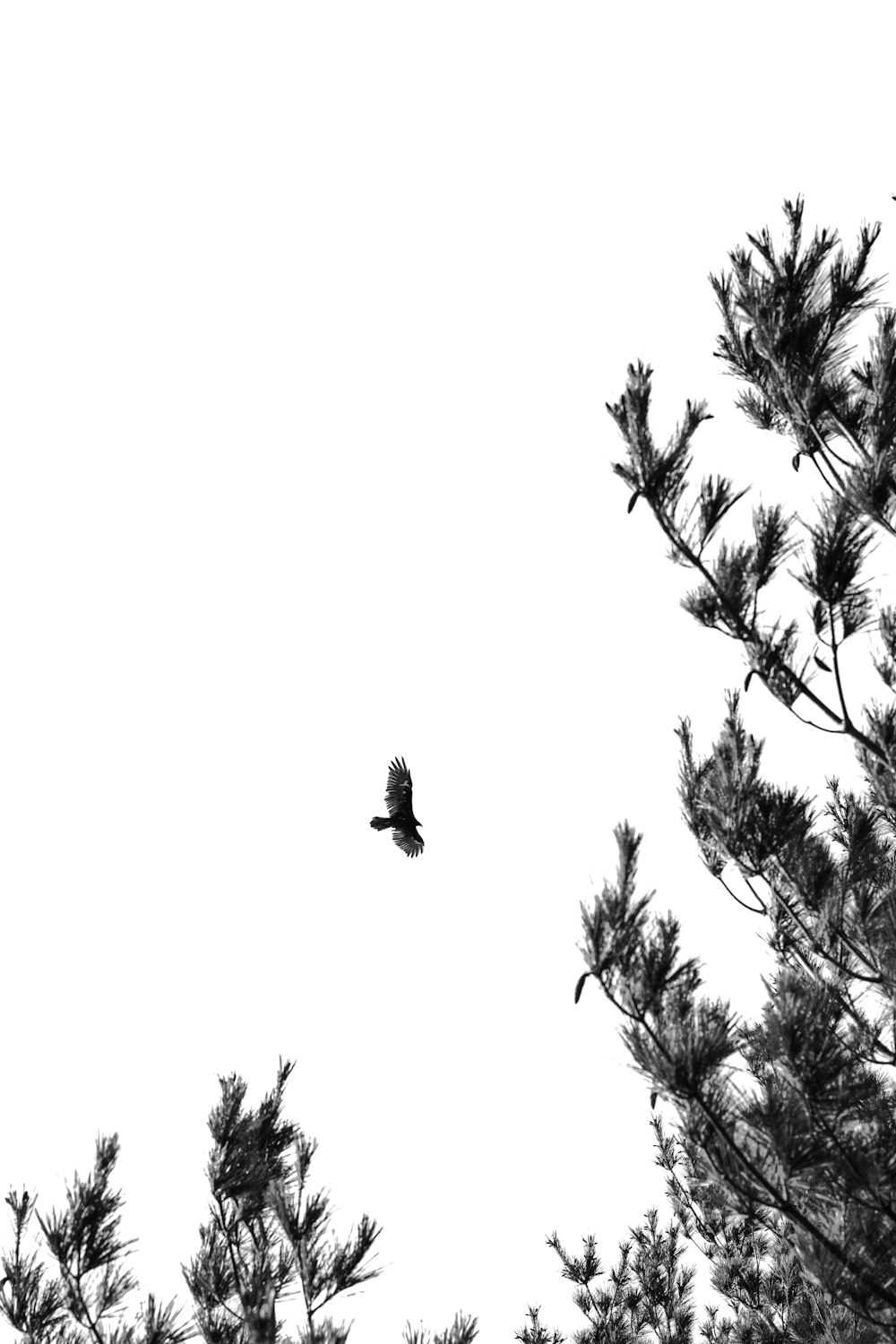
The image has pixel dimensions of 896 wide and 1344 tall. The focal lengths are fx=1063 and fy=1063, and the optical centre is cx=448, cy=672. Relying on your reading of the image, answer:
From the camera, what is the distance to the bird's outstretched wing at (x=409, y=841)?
24.1 ft

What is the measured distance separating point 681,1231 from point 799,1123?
698 centimetres

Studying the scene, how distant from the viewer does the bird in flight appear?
23.8 feet

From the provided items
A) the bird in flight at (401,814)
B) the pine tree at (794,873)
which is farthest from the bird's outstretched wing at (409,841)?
the pine tree at (794,873)

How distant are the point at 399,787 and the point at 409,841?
0.41 meters

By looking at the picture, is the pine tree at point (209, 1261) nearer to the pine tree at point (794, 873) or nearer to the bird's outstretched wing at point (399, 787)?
the pine tree at point (794, 873)

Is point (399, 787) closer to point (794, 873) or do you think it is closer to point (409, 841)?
point (409, 841)

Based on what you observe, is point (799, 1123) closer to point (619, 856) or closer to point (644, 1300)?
point (619, 856)

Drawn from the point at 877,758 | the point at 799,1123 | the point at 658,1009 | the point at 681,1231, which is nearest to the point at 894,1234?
the point at 799,1123

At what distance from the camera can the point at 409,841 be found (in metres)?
7.37

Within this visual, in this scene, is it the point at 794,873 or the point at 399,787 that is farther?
the point at 399,787

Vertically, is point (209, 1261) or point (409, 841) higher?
point (409, 841)

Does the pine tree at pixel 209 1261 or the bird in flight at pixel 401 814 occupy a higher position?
the bird in flight at pixel 401 814

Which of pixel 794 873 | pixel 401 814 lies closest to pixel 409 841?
pixel 401 814

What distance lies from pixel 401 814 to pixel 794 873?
304 cm
